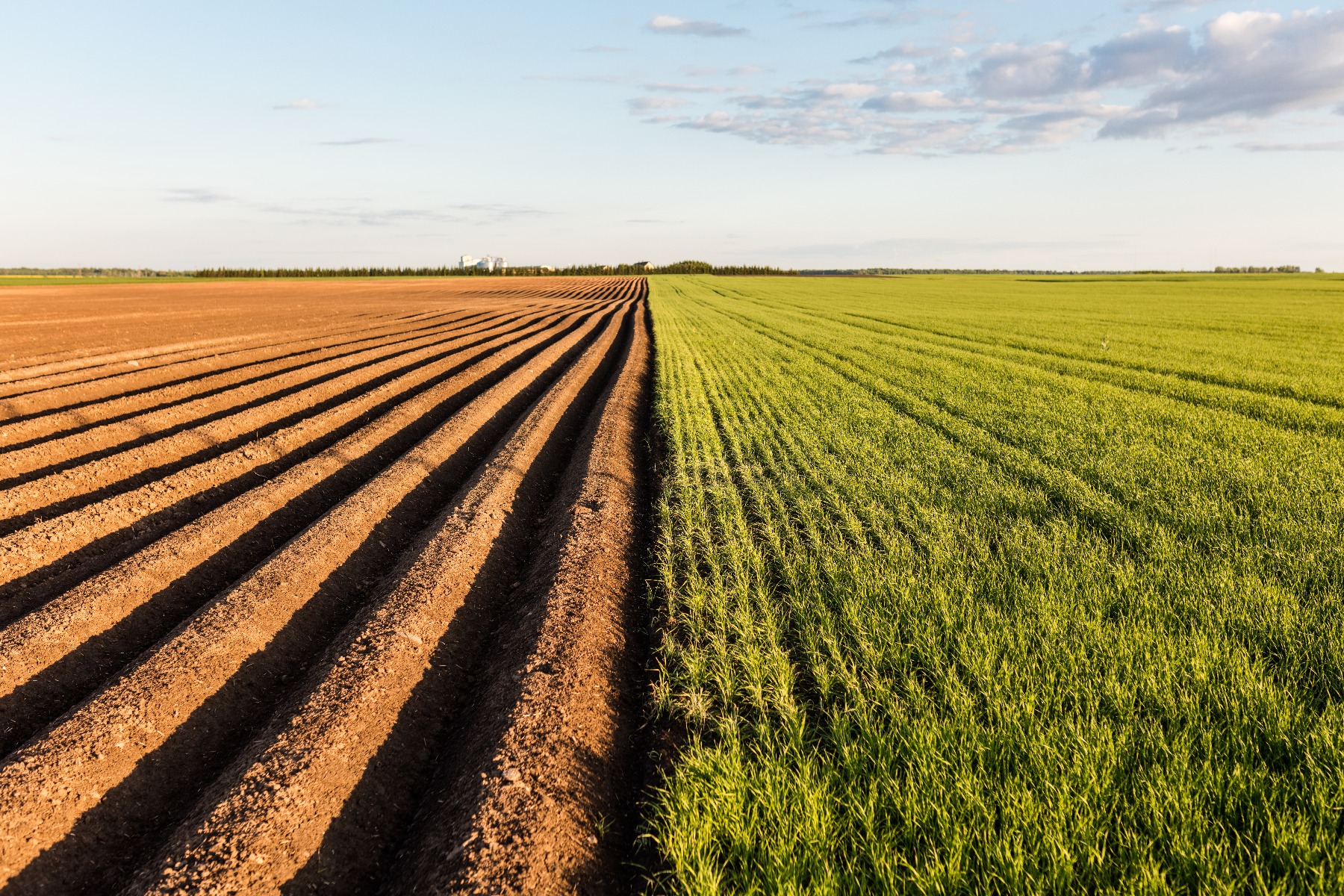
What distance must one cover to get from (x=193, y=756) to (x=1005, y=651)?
4.89m

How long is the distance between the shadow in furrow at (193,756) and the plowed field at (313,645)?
0.02m

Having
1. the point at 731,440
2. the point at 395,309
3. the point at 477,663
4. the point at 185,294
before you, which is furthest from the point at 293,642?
the point at 185,294

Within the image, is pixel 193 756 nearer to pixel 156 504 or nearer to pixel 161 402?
pixel 156 504

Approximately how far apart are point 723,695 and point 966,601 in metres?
1.89

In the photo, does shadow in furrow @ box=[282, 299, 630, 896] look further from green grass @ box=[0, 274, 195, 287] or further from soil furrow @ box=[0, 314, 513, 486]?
green grass @ box=[0, 274, 195, 287]

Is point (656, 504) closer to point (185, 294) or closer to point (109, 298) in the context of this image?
point (109, 298)

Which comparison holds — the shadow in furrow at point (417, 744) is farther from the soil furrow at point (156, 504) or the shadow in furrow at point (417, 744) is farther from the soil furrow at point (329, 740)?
the soil furrow at point (156, 504)

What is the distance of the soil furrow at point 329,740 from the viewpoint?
3117mm

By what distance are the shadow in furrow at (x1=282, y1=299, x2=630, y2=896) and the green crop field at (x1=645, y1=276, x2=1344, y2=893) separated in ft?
4.39

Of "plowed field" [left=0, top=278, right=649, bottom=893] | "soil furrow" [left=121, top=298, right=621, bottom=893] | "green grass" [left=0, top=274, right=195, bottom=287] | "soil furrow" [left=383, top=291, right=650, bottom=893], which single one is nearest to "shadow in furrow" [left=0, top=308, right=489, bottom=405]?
"plowed field" [left=0, top=278, right=649, bottom=893]

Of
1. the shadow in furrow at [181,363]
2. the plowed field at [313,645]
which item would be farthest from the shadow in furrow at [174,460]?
the shadow in furrow at [181,363]

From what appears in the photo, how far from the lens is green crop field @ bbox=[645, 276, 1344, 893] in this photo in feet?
8.88

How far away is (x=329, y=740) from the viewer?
3836mm

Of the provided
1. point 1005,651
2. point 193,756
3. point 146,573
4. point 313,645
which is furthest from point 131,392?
point 1005,651
